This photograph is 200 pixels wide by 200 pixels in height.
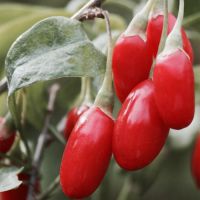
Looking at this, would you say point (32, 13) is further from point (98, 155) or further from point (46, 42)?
→ point (98, 155)

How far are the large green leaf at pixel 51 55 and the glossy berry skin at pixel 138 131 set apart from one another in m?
0.13

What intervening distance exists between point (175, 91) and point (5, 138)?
412 millimetres

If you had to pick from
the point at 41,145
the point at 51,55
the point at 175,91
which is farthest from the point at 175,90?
the point at 41,145

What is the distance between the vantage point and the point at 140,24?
3.60 ft

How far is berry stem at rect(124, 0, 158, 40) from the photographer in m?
1.07

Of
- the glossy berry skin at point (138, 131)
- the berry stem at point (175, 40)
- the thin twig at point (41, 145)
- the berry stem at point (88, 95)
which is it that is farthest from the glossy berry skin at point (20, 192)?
the berry stem at point (175, 40)

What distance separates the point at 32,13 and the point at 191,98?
2.69 feet

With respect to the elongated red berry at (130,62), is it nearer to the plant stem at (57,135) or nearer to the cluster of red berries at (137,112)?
the cluster of red berries at (137,112)

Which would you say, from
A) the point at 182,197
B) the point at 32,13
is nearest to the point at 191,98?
the point at 32,13

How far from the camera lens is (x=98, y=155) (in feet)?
3.31

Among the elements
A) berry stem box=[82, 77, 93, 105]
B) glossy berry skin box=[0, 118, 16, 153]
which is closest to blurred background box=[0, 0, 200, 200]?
berry stem box=[82, 77, 93, 105]

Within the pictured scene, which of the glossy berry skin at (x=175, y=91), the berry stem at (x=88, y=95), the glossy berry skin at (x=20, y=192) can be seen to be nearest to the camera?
the glossy berry skin at (x=175, y=91)

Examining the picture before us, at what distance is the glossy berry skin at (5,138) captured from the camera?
1.25m

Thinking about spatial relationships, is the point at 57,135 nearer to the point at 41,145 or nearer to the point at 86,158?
the point at 41,145
